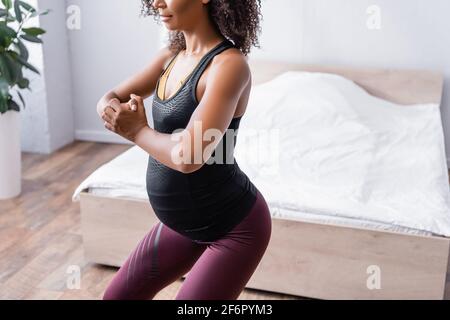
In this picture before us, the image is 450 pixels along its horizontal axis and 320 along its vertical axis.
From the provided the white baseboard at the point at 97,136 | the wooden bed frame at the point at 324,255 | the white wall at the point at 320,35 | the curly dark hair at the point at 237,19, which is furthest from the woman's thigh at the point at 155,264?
the white baseboard at the point at 97,136

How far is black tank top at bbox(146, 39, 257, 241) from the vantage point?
1.12 meters

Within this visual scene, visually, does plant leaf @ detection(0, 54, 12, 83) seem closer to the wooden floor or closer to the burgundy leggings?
the wooden floor

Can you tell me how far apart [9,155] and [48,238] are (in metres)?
0.66

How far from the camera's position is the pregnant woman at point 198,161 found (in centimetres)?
103

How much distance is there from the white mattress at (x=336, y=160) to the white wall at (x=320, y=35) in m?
0.34

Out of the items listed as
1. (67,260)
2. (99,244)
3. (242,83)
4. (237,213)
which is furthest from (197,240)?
(67,260)

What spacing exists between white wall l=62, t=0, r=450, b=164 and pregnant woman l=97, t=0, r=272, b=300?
255 cm

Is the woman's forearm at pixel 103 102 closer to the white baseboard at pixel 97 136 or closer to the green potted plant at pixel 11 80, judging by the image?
the green potted plant at pixel 11 80

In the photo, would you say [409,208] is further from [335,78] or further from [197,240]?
[335,78]

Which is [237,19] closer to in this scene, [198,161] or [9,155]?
[198,161]

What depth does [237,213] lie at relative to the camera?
116cm

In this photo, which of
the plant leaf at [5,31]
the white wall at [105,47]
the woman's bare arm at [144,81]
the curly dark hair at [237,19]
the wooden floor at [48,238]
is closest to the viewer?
the curly dark hair at [237,19]

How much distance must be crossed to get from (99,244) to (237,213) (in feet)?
4.60
